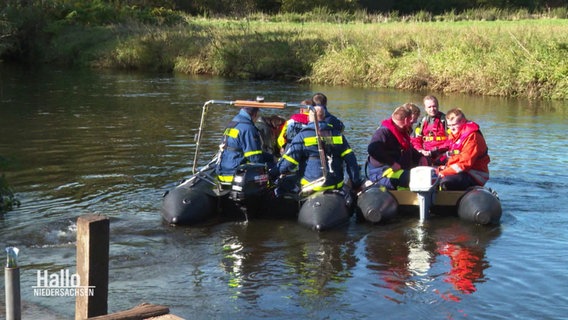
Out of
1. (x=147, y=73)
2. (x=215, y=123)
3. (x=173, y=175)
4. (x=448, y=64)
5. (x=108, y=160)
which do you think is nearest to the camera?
(x=173, y=175)

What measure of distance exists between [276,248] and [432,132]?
13.0ft

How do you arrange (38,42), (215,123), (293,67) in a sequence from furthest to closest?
(38,42) → (293,67) → (215,123)

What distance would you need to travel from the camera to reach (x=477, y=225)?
33.2 feet

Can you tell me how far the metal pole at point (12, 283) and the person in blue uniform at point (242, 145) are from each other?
4850 millimetres

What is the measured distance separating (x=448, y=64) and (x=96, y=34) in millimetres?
19635

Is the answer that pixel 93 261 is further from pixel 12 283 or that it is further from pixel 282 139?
pixel 282 139

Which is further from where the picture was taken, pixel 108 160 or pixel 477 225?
pixel 108 160

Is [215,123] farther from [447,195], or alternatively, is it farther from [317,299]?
[317,299]

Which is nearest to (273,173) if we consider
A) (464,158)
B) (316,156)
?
(316,156)

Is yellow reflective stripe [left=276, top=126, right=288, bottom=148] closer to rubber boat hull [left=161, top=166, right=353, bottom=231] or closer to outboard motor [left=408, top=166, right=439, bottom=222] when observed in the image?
rubber boat hull [left=161, top=166, right=353, bottom=231]

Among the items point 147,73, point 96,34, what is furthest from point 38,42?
point 147,73

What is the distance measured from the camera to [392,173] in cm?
1037

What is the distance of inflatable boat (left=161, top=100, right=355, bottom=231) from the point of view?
9719mm

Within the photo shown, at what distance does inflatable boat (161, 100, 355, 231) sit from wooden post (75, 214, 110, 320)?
4146 millimetres
